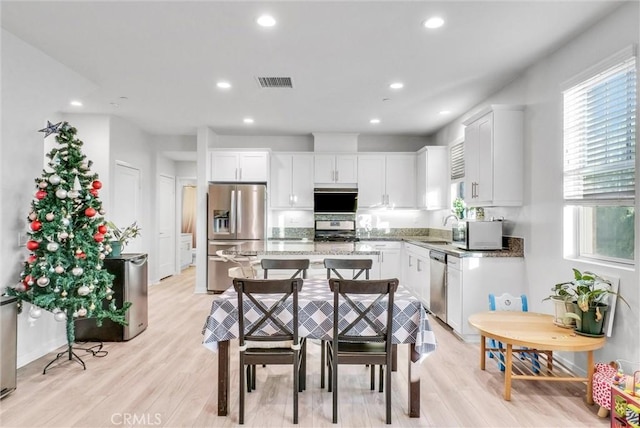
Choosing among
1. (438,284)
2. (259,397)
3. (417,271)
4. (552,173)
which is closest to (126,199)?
(259,397)

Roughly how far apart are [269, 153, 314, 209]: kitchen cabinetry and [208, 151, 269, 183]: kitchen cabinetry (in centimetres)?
29

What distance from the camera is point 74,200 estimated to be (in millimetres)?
3178

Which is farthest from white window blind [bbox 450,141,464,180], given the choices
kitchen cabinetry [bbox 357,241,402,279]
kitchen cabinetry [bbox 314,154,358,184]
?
kitchen cabinetry [bbox 314,154,358,184]

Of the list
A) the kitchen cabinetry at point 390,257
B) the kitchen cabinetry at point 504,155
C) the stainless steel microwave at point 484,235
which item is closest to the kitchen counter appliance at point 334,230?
the kitchen cabinetry at point 390,257

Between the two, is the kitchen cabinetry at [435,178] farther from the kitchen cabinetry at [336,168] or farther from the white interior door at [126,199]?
the white interior door at [126,199]

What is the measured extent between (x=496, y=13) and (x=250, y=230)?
14.8 ft

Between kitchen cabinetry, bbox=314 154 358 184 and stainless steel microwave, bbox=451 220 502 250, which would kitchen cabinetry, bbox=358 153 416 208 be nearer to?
kitchen cabinetry, bbox=314 154 358 184

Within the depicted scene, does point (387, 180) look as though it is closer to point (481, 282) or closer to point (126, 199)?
point (481, 282)

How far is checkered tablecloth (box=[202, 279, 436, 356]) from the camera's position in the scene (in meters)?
2.29

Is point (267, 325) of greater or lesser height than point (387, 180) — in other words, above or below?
below

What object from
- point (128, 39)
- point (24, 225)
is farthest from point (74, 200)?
point (128, 39)

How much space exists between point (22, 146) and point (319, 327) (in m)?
2.98

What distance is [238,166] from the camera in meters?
6.16

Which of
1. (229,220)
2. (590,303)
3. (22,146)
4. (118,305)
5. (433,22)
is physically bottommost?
(118,305)
